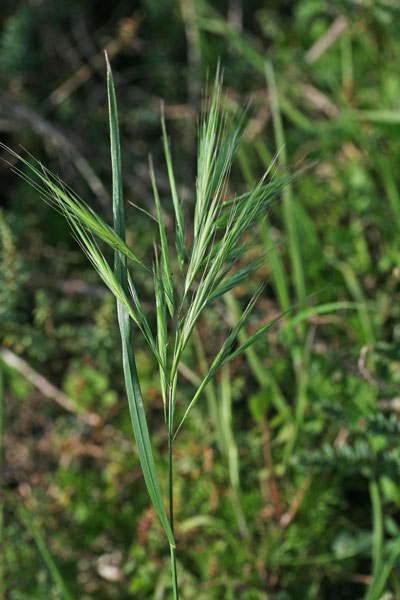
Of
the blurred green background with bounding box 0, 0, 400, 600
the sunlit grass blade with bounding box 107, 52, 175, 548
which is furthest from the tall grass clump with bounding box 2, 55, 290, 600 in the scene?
the blurred green background with bounding box 0, 0, 400, 600

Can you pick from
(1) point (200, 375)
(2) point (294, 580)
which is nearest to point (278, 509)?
(2) point (294, 580)

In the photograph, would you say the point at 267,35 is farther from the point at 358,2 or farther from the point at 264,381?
the point at 264,381

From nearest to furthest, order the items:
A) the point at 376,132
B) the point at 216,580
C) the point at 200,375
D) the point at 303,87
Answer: the point at 216,580 < the point at 200,375 < the point at 376,132 < the point at 303,87

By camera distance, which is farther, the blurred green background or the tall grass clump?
the blurred green background

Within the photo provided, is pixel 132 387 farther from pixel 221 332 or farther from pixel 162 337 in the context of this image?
pixel 221 332

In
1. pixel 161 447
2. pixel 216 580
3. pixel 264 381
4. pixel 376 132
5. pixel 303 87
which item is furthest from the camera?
pixel 303 87

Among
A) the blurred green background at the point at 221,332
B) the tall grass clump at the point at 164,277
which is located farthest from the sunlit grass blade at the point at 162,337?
the blurred green background at the point at 221,332

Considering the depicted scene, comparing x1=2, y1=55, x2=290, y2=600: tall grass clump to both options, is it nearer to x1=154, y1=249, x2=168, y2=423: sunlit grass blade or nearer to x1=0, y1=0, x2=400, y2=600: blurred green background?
x1=154, y1=249, x2=168, y2=423: sunlit grass blade

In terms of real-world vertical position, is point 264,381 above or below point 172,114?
below

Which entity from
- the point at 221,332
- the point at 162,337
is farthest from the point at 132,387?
the point at 221,332
